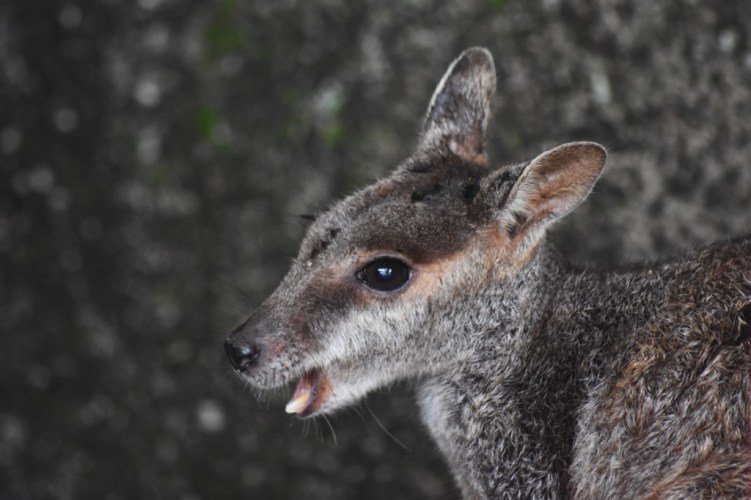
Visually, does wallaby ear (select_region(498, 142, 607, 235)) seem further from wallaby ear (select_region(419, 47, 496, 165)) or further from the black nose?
the black nose

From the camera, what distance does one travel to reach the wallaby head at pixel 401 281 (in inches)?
154

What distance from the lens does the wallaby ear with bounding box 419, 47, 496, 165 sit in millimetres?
4715

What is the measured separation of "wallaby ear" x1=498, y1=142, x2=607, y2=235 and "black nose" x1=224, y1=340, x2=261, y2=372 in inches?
46.8

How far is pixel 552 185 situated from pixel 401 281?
0.74 meters

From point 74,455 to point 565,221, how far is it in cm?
359

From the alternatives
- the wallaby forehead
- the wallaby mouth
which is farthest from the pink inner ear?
the wallaby mouth

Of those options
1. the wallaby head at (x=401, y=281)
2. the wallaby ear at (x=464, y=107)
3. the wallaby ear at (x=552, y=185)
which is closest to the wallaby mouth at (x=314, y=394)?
the wallaby head at (x=401, y=281)

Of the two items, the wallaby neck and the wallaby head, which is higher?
the wallaby head

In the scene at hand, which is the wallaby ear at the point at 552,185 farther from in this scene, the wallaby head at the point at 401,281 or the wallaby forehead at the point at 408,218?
the wallaby forehead at the point at 408,218

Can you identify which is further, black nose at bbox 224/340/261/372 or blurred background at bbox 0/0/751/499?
blurred background at bbox 0/0/751/499

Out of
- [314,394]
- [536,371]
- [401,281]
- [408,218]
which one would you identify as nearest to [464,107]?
[408,218]

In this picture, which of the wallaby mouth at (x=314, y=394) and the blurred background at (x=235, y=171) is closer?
the wallaby mouth at (x=314, y=394)

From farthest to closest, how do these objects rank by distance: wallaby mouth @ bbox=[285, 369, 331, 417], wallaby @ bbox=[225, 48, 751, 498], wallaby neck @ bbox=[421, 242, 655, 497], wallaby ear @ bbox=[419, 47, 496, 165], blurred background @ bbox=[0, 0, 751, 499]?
blurred background @ bbox=[0, 0, 751, 499]
wallaby ear @ bbox=[419, 47, 496, 165]
wallaby mouth @ bbox=[285, 369, 331, 417]
wallaby neck @ bbox=[421, 242, 655, 497]
wallaby @ bbox=[225, 48, 751, 498]

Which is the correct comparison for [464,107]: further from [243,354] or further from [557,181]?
[243,354]
